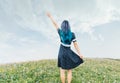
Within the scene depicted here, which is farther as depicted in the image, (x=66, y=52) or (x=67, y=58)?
(x=67, y=58)

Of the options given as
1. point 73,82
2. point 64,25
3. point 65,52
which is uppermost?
point 64,25

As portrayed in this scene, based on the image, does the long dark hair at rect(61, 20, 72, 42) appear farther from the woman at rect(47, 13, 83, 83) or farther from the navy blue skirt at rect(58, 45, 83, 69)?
the navy blue skirt at rect(58, 45, 83, 69)

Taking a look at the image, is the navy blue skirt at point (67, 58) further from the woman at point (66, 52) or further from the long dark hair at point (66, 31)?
the long dark hair at point (66, 31)

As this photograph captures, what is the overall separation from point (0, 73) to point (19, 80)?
8.53 ft

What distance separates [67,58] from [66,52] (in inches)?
14.9

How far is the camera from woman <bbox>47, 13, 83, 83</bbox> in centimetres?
2003

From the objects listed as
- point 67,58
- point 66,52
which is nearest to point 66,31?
point 66,52

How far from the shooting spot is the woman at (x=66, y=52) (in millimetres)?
20031

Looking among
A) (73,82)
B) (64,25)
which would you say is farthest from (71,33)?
(73,82)

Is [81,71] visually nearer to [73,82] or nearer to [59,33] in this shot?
[73,82]

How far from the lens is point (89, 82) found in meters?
22.6

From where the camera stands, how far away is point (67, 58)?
20.5 m

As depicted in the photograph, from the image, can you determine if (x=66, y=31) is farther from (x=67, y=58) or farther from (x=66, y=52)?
(x=67, y=58)

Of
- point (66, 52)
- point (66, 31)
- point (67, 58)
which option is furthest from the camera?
point (67, 58)
